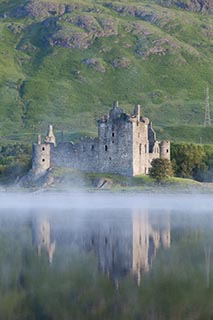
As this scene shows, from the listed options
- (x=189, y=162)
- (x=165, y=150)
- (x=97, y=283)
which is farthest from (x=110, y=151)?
(x=97, y=283)

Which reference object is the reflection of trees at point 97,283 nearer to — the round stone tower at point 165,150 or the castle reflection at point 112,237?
the castle reflection at point 112,237

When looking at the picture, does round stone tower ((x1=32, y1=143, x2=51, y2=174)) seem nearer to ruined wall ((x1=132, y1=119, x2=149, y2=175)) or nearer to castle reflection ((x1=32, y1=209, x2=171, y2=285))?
ruined wall ((x1=132, y1=119, x2=149, y2=175))

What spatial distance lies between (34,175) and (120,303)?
86482 mm

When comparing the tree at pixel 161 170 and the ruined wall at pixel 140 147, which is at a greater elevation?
the ruined wall at pixel 140 147

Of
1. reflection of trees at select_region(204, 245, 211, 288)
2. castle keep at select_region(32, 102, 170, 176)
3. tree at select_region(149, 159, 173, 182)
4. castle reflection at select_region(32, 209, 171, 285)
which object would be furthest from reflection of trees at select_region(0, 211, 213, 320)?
castle keep at select_region(32, 102, 170, 176)

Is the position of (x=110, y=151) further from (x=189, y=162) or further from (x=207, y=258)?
(x=207, y=258)

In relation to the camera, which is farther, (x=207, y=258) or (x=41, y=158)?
(x=41, y=158)

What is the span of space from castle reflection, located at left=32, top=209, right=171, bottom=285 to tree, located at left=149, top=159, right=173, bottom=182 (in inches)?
1308

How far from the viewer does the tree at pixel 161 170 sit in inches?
4486

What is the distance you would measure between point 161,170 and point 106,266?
71.6 meters

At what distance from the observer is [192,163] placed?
414 ft

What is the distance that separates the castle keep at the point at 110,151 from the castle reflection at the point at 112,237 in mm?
38390

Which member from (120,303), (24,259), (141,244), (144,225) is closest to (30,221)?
(144,225)

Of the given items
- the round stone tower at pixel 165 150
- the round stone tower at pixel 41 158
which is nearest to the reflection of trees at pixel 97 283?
the round stone tower at pixel 41 158
